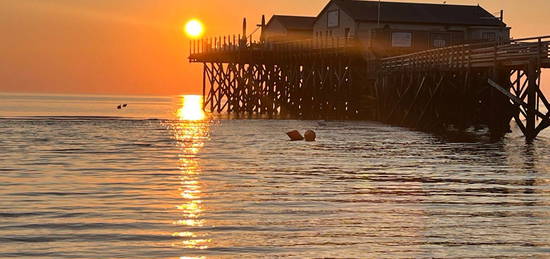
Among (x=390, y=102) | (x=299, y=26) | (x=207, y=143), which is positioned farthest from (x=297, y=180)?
(x=299, y=26)

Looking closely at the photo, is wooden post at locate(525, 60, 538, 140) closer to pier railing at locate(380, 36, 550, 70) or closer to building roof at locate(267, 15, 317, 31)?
pier railing at locate(380, 36, 550, 70)

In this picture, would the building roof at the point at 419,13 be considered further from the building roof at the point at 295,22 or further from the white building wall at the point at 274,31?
the white building wall at the point at 274,31

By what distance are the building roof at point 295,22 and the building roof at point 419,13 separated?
11.4 metres

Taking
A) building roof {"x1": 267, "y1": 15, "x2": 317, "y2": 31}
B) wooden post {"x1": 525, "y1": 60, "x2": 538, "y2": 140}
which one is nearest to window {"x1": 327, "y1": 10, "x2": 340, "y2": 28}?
building roof {"x1": 267, "y1": 15, "x2": 317, "y2": 31}

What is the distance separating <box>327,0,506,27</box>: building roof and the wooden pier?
3193 mm

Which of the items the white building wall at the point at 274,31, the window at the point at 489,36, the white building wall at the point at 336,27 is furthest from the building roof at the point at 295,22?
the window at the point at 489,36

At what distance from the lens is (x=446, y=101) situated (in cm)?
4847

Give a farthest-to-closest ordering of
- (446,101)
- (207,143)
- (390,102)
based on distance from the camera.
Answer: (390,102) < (446,101) < (207,143)

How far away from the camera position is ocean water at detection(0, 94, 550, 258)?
1231 cm

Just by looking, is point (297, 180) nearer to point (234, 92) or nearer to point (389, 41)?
point (389, 41)

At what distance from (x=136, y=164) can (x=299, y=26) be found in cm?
5974

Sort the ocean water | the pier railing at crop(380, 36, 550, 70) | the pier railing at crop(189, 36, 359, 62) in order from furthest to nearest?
the pier railing at crop(189, 36, 359, 62) < the pier railing at crop(380, 36, 550, 70) < the ocean water

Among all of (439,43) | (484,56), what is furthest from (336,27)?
(484,56)

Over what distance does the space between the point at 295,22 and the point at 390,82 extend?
95.1 ft
